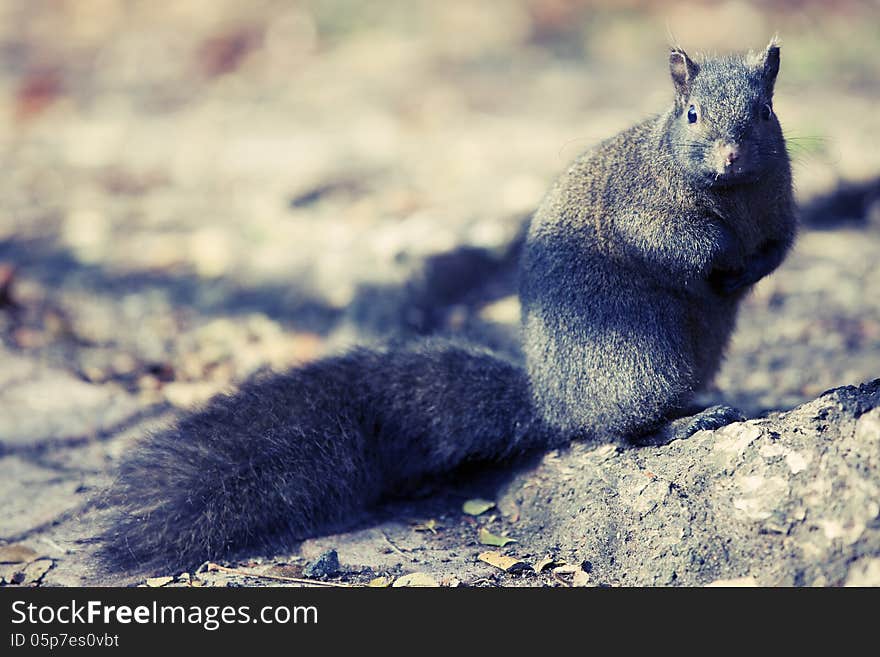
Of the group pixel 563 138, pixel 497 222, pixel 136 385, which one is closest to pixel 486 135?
pixel 563 138

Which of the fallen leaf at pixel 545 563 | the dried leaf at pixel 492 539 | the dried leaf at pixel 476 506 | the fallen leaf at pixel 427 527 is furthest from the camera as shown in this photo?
the dried leaf at pixel 476 506

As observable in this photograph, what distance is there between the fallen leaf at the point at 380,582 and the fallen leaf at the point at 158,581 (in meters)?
0.68

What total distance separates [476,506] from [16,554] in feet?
5.67

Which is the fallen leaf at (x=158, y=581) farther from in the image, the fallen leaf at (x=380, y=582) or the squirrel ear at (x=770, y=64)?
the squirrel ear at (x=770, y=64)

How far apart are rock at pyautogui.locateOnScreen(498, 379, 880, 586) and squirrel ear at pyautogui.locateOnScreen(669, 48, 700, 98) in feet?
3.94

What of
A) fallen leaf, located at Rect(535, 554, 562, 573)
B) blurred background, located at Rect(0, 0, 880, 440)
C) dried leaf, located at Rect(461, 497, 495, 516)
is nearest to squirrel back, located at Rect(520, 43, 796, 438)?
dried leaf, located at Rect(461, 497, 495, 516)

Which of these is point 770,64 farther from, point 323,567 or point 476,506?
point 323,567

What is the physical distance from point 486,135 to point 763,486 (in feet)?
16.4

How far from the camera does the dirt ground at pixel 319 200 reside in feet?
14.2

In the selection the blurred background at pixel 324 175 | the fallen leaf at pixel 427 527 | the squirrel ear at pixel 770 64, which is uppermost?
the blurred background at pixel 324 175

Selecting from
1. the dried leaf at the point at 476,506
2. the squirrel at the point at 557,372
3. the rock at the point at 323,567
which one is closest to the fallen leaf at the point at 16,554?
the squirrel at the point at 557,372

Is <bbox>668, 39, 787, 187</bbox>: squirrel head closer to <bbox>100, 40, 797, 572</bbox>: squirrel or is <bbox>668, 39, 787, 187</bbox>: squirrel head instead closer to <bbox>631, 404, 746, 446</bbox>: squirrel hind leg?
<bbox>100, 40, 797, 572</bbox>: squirrel

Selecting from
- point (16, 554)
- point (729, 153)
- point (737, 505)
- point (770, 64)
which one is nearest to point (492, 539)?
point (737, 505)

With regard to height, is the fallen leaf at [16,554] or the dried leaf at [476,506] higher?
the dried leaf at [476,506]
